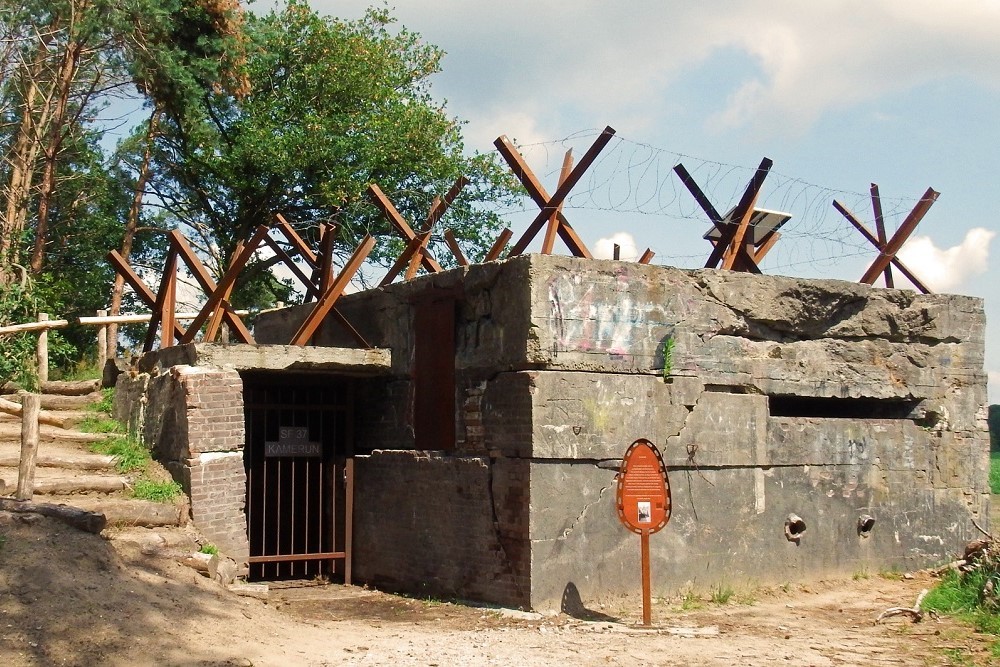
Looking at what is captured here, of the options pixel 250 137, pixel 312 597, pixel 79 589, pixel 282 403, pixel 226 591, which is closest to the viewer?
pixel 79 589

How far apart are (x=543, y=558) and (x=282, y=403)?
3.61 m

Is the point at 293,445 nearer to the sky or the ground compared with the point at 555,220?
nearer to the ground

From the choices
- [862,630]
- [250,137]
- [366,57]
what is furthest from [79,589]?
[366,57]

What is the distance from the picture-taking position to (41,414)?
10.9 meters

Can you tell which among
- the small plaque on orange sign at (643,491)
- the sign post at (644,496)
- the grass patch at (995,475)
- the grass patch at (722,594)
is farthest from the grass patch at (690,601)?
the grass patch at (995,475)

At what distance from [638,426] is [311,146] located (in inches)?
456

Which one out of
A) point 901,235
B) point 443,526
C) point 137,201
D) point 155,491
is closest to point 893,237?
point 901,235

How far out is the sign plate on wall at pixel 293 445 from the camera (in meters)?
10.7

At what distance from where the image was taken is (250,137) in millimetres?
18938

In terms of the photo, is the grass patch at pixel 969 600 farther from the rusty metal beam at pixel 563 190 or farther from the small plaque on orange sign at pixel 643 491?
the rusty metal beam at pixel 563 190

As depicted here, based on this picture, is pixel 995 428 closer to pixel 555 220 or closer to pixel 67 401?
pixel 555 220

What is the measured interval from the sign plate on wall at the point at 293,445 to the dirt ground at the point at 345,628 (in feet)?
6.63

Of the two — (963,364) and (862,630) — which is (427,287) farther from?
(963,364)

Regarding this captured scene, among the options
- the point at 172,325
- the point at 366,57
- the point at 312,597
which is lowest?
the point at 312,597
